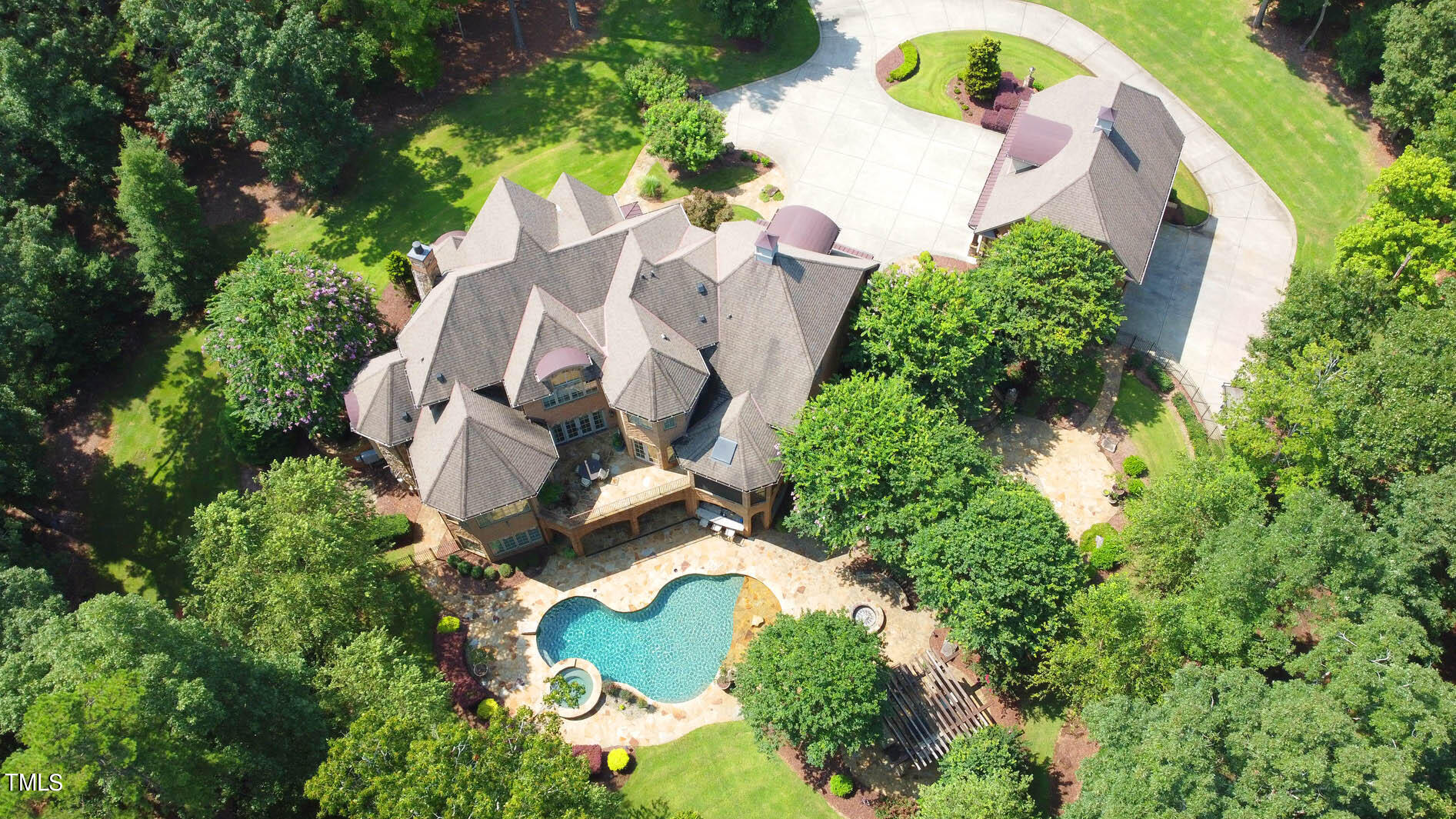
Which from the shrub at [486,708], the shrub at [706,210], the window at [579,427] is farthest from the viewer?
the shrub at [706,210]

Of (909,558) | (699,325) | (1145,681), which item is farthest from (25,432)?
(1145,681)

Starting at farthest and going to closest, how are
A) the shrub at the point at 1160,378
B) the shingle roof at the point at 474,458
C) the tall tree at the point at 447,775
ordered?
the shrub at the point at 1160,378
the shingle roof at the point at 474,458
the tall tree at the point at 447,775

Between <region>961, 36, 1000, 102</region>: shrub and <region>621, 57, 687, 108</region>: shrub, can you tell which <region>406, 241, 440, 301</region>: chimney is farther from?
<region>961, 36, 1000, 102</region>: shrub

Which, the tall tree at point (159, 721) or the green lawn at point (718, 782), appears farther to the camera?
the green lawn at point (718, 782)

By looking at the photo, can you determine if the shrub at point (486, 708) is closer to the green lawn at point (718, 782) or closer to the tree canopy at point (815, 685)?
the green lawn at point (718, 782)

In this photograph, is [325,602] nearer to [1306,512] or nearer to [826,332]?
[826,332]

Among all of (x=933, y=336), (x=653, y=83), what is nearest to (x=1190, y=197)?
(x=933, y=336)

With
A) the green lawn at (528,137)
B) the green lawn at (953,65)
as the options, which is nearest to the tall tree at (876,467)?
the green lawn at (528,137)
